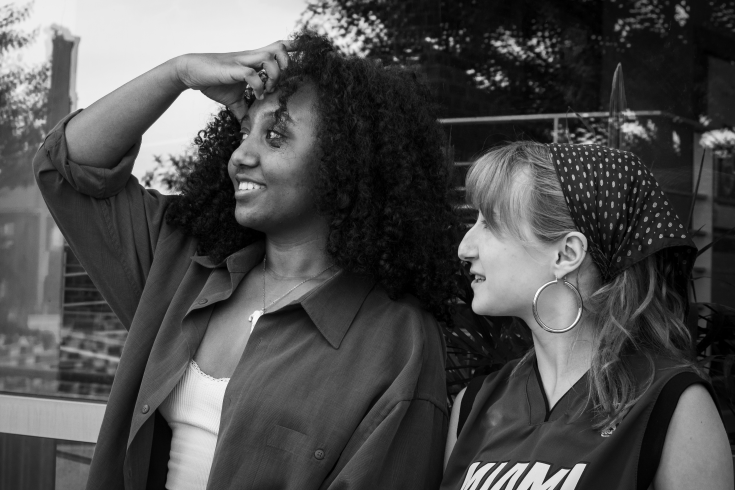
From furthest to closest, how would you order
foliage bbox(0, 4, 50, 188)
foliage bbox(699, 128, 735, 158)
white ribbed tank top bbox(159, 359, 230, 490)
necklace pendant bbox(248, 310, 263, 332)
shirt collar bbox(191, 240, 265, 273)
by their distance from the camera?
foliage bbox(699, 128, 735, 158)
foliage bbox(0, 4, 50, 188)
shirt collar bbox(191, 240, 265, 273)
necklace pendant bbox(248, 310, 263, 332)
white ribbed tank top bbox(159, 359, 230, 490)

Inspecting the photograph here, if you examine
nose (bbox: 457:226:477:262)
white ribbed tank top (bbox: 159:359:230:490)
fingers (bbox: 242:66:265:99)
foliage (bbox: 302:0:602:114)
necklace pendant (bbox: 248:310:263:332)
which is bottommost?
white ribbed tank top (bbox: 159:359:230:490)

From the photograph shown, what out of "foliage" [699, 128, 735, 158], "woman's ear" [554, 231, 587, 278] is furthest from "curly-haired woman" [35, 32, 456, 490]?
"foliage" [699, 128, 735, 158]

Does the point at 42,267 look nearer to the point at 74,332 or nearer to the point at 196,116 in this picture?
the point at 74,332

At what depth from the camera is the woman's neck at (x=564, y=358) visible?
1546mm

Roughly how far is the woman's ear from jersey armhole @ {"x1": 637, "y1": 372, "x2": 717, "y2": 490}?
0.26 metres

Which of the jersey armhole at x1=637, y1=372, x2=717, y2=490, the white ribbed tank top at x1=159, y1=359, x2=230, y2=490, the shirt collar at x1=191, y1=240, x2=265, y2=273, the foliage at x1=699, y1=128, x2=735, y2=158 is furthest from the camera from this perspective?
the foliage at x1=699, y1=128, x2=735, y2=158

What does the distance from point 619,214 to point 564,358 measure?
0.29 metres

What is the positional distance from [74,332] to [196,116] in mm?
1120

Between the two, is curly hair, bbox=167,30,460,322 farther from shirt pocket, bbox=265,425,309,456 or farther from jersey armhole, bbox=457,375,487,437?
shirt pocket, bbox=265,425,309,456

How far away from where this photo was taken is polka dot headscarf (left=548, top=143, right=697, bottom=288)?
148cm

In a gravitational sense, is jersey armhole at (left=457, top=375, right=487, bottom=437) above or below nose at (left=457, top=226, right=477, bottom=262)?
below

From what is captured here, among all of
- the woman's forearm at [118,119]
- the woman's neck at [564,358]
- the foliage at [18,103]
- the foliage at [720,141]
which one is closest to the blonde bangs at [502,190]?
the woman's neck at [564,358]

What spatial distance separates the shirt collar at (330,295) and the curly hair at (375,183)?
35mm

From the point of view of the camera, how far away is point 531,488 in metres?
1.38
